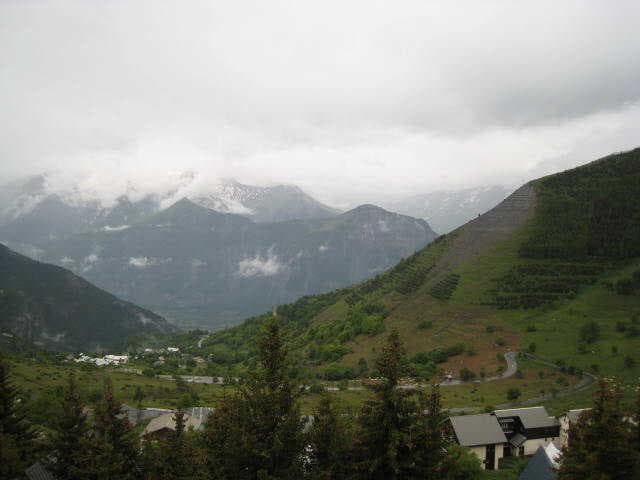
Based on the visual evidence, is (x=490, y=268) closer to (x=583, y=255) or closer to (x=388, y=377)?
(x=583, y=255)

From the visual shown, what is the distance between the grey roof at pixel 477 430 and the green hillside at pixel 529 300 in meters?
55.0

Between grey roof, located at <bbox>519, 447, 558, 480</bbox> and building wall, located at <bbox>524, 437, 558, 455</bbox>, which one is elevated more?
grey roof, located at <bbox>519, 447, 558, 480</bbox>

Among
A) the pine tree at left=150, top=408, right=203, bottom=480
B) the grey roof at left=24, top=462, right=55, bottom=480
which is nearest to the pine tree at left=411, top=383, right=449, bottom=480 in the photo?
the pine tree at left=150, top=408, right=203, bottom=480

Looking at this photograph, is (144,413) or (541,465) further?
(144,413)

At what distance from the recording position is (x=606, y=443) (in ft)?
86.8

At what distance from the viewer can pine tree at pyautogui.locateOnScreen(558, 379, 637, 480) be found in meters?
26.2

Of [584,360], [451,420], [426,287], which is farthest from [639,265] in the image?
[451,420]

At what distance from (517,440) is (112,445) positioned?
58.7 meters

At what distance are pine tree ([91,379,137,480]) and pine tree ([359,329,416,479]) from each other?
1716 centimetres

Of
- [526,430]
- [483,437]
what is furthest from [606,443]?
[526,430]

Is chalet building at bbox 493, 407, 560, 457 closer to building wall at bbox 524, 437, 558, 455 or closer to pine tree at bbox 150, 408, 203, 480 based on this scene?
building wall at bbox 524, 437, 558, 455

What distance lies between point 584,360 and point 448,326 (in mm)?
42090

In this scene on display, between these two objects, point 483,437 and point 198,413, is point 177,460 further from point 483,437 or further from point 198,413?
point 198,413

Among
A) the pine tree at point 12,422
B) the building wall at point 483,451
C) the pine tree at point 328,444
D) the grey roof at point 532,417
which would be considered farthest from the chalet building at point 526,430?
the pine tree at point 12,422
